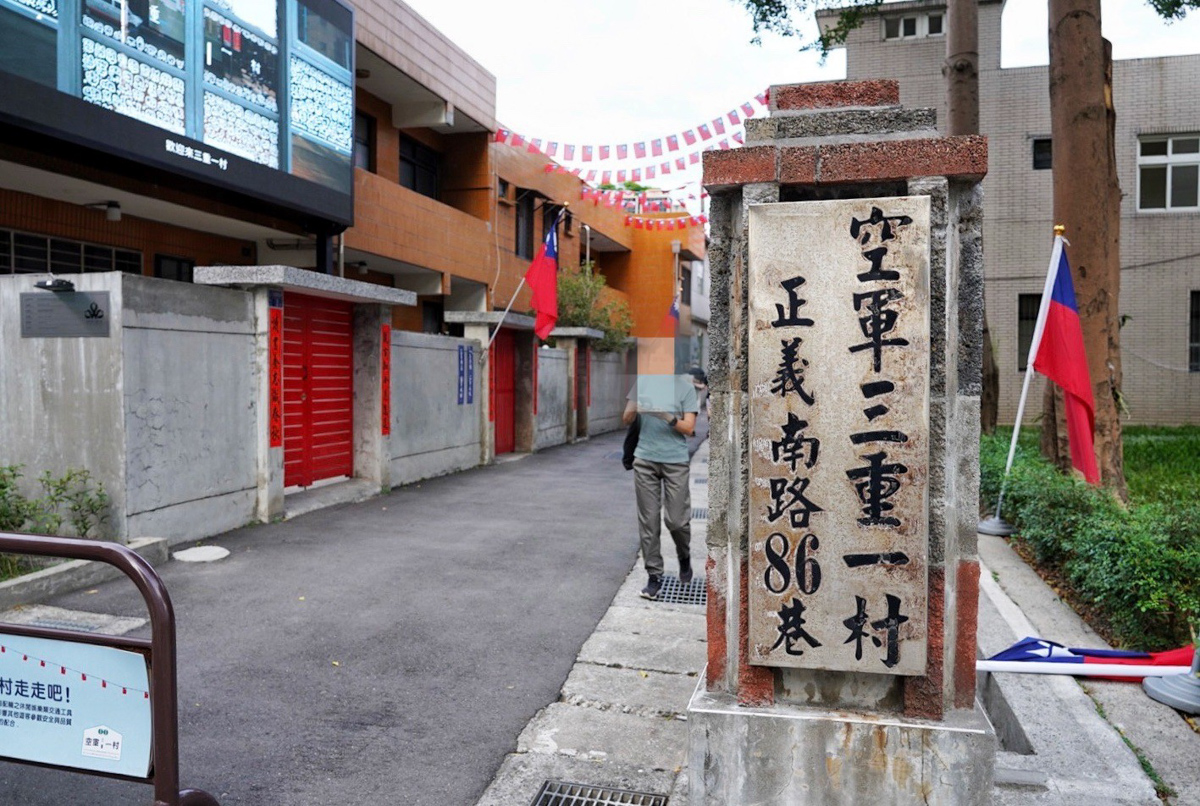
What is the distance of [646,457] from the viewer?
650 centimetres

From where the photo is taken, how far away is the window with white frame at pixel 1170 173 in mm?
19844

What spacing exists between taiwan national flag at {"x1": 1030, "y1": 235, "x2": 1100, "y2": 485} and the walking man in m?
3.19

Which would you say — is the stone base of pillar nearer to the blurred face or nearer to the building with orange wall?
the blurred face

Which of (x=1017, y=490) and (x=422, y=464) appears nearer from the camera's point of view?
(x=1017, y=490)

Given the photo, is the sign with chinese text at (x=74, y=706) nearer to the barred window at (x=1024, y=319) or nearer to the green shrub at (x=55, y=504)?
the green shrub at (x=55, y=504)

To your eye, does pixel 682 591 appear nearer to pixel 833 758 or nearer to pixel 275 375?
pixel 833 758

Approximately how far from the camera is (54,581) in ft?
20.4

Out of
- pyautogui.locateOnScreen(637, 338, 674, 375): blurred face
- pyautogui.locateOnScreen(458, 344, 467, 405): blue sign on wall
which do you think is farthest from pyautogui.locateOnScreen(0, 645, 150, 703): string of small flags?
pyautogui.locateOnScreen(458, 344, 467, 405): blue sign on wall

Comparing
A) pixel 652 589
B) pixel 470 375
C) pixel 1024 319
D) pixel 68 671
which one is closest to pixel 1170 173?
pixel 1024 319

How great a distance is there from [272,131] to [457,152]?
832 cm

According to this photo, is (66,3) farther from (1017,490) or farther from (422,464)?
(1017,490)

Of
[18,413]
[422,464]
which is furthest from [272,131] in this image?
[422,464]

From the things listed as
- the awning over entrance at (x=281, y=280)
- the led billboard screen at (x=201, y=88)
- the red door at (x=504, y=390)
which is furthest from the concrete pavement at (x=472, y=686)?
the red door at (x=504, y=390)

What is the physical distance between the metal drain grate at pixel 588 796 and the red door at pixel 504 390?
486 inches
